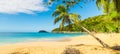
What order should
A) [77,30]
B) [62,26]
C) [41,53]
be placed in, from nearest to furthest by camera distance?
[41,53] → [62,26] → [77,30]

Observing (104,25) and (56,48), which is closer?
(56,48)

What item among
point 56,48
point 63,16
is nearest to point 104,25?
point 63,16

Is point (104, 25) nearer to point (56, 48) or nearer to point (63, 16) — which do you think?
point (63, 16)

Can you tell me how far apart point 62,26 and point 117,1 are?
8.61 m

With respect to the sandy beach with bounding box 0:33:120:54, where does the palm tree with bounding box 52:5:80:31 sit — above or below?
above

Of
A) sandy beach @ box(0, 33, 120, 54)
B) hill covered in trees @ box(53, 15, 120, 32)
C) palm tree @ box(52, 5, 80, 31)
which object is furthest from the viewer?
hill covered in trees @ box(53, 15, 120, 32)

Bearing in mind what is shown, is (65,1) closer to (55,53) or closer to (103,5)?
(103,5)

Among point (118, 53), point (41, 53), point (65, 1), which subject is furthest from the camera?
point (41, 53)

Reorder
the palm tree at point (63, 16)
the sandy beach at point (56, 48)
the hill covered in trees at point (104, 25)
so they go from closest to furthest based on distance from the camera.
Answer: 1. the sandy beach at point (56, 48)
2. the palm tree at point (63, 16)
3. the hill covered in trees at point (104, 25)

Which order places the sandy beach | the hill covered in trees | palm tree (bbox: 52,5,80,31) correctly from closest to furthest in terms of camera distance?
the sandy beach → palm tree (bbox: 52,5,80,31) → the hill covered in trees

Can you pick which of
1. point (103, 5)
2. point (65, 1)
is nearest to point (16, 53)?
point (65, 1)

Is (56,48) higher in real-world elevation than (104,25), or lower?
higher

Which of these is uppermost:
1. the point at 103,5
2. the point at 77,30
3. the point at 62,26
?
the point at 103,5

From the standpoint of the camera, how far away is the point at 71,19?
56.5 ft
